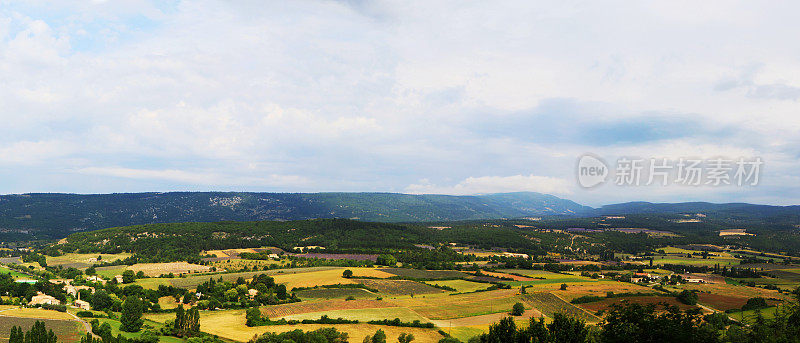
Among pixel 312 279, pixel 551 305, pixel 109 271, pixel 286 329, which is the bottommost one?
pixel 109 271

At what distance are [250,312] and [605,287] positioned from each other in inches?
2928

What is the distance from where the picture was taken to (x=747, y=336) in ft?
153

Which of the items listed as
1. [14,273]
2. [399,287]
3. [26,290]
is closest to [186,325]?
[26,290]

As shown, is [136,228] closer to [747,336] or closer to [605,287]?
[605,287]

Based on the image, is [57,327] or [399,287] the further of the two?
[399,287]

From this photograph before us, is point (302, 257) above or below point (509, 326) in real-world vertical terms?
below

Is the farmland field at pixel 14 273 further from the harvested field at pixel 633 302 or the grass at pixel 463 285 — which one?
the harvested field at pixel 633 302

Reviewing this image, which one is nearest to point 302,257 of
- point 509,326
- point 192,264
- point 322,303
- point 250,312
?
point 192,264

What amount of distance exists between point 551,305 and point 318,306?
42116 mm

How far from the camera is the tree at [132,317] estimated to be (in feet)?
238

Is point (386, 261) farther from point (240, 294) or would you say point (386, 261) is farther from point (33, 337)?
point (33, 337)

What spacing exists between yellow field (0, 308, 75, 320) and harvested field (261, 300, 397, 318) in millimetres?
33077

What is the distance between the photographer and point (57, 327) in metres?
70.4

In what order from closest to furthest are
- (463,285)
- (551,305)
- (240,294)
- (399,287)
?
(551,305) < (240,294) < (399,287) < (463,285)
